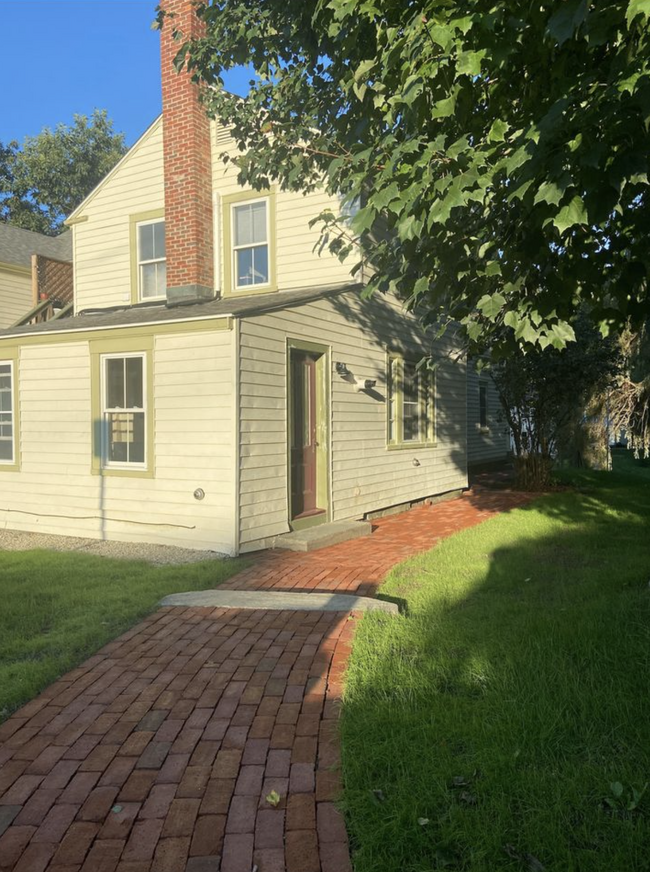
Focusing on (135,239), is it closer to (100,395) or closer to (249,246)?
(249,246)

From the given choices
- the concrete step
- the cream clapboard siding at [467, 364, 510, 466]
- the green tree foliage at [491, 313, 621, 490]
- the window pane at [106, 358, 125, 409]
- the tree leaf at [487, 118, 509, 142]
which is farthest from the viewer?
the cream clapboard siding at [467, 364, 510, 466]

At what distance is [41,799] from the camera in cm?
291

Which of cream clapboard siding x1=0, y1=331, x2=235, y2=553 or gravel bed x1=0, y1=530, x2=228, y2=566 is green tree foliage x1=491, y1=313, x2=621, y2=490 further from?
gravel bed x1=0, y1=530, x2=228, y2=566

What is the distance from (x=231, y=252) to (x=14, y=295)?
10557mm

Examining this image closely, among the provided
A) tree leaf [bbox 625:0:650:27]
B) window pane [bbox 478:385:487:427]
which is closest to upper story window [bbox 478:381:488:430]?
window pane [bbox 478:385:487:427]

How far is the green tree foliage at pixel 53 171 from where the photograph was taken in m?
39.7

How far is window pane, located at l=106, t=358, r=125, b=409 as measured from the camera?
9211 mm

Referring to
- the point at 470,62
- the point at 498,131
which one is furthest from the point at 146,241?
the point at 470,62

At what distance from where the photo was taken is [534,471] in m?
14.0

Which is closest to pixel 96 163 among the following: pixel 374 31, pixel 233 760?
pixel 374 31

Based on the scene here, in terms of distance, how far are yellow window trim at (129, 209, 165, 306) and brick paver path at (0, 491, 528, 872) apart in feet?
28.2

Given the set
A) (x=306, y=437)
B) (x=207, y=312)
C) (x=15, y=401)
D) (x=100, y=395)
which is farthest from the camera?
(x=15, y=401)

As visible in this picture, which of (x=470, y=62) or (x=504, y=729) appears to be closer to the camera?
(x=504, y=729)

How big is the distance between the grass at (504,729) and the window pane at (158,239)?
8860 millimetres
